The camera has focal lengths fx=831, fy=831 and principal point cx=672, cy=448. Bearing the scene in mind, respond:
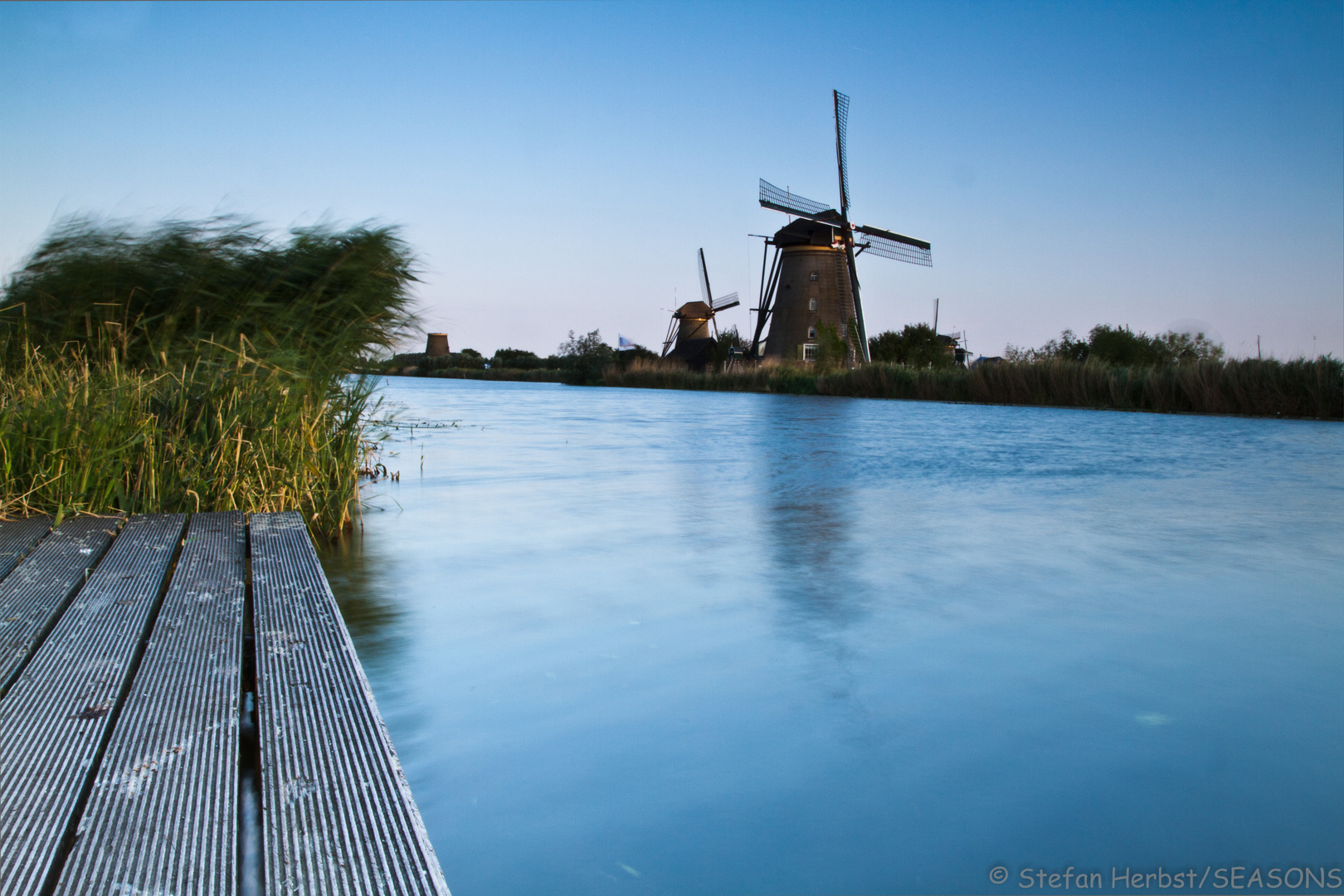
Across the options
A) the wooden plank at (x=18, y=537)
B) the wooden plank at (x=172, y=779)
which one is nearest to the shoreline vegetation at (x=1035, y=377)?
the wooden plank at (x=18, y=537)

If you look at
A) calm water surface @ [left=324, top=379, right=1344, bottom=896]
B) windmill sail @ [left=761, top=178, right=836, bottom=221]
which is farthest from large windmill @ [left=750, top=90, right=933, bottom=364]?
calm water surface @ [left=324, top=379, right=1344, bottom=896]

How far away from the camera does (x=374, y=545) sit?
12.6 ft

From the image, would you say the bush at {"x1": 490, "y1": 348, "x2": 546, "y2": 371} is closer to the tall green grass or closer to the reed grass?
the tall green grass

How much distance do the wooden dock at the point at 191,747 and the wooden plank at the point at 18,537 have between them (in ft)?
0.28

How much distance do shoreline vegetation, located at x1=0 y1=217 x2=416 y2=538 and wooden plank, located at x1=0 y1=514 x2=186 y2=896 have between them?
125cm

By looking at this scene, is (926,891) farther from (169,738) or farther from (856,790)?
(169,738)

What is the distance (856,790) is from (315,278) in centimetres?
402

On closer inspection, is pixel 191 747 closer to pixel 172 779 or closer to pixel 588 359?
pixel 172 779

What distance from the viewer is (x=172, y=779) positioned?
37.7 inches

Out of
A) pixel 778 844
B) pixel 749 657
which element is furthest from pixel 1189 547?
pixel 778 844

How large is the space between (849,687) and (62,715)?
165 centimetres

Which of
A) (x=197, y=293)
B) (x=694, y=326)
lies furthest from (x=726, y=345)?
(x=197, y=293)

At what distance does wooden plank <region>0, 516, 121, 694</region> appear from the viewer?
140 centimetres

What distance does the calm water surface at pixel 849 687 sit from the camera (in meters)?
1.45
